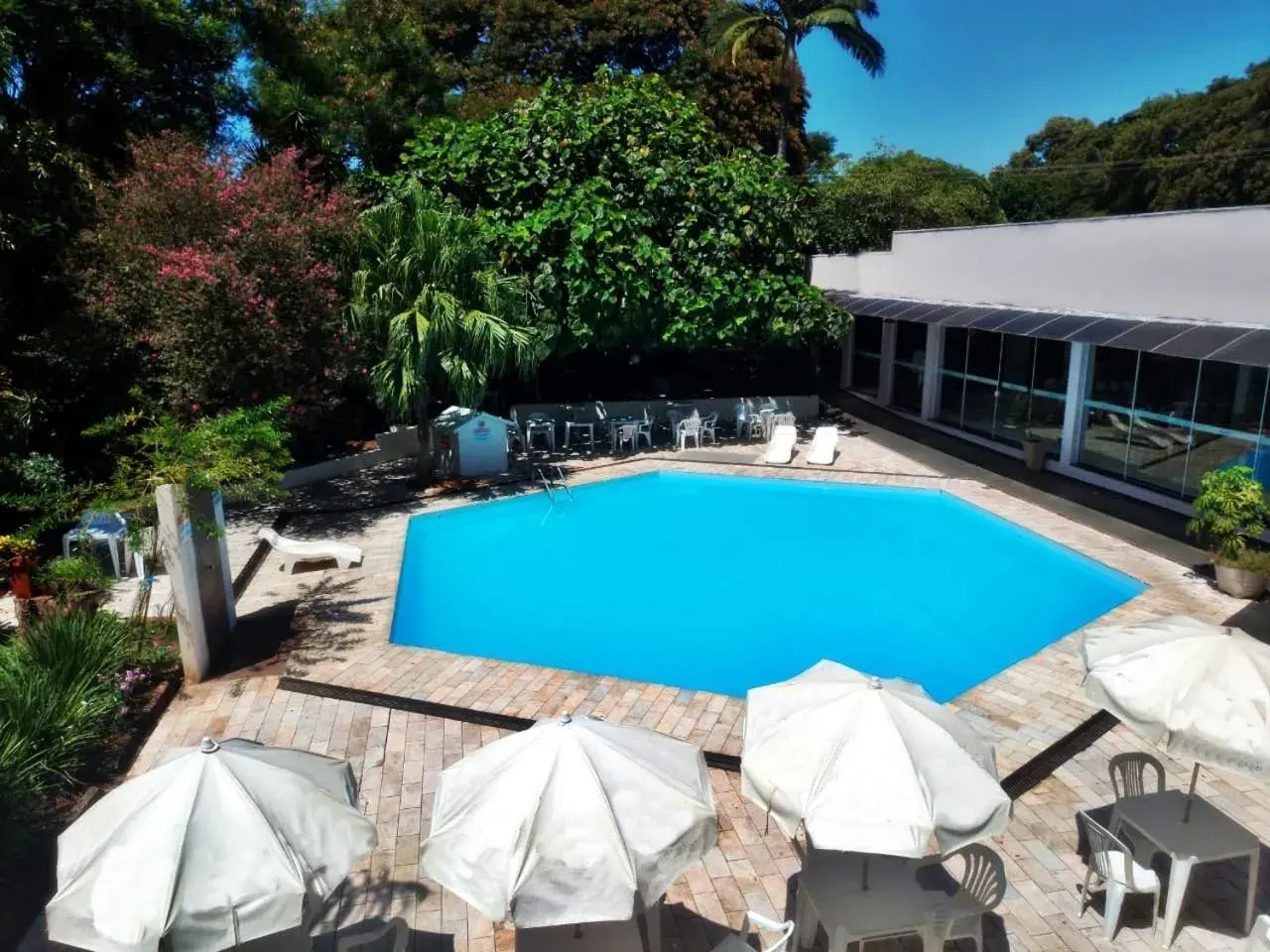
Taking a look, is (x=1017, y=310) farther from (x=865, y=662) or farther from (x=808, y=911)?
(x=808, y=911)

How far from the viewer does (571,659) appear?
35.8 ft

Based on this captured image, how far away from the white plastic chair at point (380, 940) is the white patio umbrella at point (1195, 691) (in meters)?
4.53

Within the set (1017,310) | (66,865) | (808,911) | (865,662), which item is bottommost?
(865,662)

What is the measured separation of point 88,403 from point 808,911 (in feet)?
52.8

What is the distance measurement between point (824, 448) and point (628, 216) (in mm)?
6945

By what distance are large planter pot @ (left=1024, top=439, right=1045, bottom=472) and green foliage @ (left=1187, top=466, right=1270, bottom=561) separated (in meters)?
6.39

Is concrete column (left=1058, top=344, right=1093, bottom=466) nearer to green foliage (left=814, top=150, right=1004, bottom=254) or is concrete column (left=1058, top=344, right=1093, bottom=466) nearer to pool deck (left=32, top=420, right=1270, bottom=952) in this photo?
pool deck (left=32, top=420, right=1270, bottom=952)

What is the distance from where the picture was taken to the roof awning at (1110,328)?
12.4 metres

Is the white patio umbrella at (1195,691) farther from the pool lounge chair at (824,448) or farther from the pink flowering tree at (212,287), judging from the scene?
the pool lounge chair at (824,448)

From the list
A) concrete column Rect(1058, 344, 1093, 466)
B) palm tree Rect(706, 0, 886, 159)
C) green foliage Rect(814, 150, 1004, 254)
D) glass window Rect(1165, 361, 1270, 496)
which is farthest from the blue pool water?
green foliage Rect(814, 150, 1004, 254)

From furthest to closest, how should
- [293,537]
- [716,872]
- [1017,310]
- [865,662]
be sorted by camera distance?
[1017,310] → [293,537] → [865,662] → [716,872]

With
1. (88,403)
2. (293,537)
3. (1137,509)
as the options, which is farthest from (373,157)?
(1137,509)

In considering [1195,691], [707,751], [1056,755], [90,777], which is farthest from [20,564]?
[1195,691]

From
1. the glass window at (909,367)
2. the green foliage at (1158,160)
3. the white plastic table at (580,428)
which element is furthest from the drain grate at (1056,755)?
the green foliage at (1158,160)
